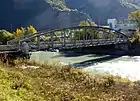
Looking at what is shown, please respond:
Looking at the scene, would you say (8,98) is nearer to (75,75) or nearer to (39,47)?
(75,75)

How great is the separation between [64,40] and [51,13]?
121m

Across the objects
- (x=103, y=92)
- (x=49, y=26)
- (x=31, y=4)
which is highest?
(x=31, y=4)

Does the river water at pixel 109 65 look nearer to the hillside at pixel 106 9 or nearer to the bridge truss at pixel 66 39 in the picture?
the bridge truss at pixel 66 39

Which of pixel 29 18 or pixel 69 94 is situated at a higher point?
pixel 29 18

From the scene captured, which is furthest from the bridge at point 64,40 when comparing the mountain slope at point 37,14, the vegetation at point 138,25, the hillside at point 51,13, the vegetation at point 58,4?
the vegetation at point 58,4

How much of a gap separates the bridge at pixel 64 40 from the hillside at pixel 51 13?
8386 centimetres

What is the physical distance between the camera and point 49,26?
6614 inches

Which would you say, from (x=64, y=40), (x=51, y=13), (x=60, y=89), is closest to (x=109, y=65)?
(x=64, y=40)

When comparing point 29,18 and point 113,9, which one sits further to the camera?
point 113,9

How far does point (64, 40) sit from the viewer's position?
181 ft

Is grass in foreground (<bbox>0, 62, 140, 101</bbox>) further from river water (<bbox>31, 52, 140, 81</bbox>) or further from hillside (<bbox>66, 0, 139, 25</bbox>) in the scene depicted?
hillside (<bbox>66, 0, 139, 25</bbox>)

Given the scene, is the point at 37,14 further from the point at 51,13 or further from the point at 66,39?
the point at 66,39

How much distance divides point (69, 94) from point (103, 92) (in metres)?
1.62

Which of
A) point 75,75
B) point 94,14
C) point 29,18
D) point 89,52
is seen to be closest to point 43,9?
point 29,18
